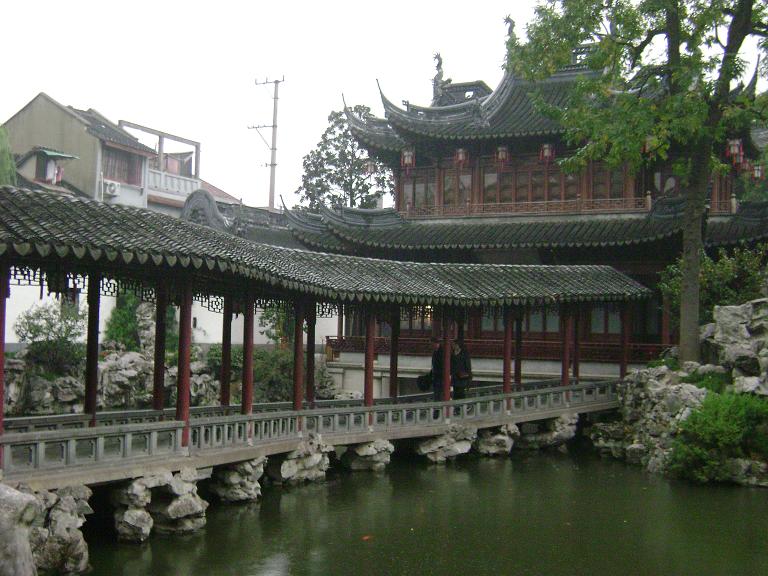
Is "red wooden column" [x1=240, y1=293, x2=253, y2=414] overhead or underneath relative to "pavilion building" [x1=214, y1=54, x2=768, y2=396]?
underneath

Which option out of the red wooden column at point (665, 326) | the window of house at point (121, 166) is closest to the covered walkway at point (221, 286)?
the red wooden column at point (665, 326)

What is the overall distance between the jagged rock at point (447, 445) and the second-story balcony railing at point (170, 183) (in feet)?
72.6

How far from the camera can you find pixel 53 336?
942 inches

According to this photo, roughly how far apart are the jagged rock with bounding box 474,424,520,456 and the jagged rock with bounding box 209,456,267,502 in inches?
230

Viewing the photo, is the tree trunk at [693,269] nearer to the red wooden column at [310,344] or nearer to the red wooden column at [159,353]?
the red wooden column at [310,344]

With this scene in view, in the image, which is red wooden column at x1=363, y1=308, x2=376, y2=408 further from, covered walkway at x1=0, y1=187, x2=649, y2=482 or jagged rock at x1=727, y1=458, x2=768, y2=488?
jagged rock at x1=727, y1=458, x2=768, y2=488

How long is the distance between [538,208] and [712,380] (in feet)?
30.3

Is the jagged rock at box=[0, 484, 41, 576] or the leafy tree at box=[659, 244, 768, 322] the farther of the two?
the leafy tree at box=[659, 244, 768, 322]

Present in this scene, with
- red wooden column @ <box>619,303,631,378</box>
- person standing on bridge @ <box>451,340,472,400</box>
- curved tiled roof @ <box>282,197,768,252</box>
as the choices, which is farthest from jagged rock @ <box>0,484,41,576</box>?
curved tiled roof @ <box>282,197,768,252</box>

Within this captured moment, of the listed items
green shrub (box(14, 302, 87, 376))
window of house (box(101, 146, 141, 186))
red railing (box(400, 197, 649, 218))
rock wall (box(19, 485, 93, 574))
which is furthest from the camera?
window of house (box(101, 146, 141, 186))

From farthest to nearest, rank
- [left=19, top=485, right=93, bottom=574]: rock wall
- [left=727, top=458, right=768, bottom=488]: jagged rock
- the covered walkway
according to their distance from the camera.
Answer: [left=727, top=458, right=768, bottom=488]: jagged rock
the covered walkway
[left=19, top=485, right=93, bottom=574]: rock wall

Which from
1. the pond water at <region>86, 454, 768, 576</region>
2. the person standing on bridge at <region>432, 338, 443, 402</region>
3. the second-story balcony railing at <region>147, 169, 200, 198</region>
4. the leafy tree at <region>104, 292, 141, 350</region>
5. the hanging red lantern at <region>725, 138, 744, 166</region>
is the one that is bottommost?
the pond water at <region>86, 454, 768, 576</region>

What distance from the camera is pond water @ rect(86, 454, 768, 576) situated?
962cm

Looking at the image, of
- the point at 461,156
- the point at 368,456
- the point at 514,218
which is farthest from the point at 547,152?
the point at 368,456
